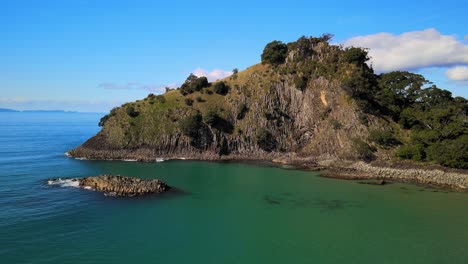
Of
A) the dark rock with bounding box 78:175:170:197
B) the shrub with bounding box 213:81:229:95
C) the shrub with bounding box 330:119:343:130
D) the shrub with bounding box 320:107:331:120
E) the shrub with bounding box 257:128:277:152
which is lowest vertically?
the dark rock with bounding box 78:175:170:197

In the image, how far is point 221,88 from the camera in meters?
115

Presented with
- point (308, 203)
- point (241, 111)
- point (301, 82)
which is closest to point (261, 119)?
point (241, 111)

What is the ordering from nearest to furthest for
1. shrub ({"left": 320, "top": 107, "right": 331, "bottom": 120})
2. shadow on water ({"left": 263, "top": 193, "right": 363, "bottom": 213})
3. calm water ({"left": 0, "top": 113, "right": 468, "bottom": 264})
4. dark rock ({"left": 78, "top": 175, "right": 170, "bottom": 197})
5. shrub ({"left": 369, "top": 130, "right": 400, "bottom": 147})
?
calm water ({"left": 0, "top": 113, "right": 468, "bottom": 264}), shadow on water ({"left": 263, "top": 193, "right": 363, "bottom": 213}), dark rock ({"left": 78, "top": 175, "right": 170, "bottom": 197}), shrub ({"left": 369, "top": 130, "right": 400, "bottom": 147}), shrub ({"left": 320, "top": 107, "right": 331, "bottom": 120})

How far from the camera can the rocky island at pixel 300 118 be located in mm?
88438

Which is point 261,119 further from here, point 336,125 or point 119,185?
point 119,185

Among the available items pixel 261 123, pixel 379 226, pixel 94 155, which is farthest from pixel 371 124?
pixel 94 155

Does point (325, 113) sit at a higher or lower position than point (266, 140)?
higher

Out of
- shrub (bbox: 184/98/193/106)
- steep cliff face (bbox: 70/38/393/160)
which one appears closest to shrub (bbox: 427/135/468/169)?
steep cliff face (bbox: 70/38/393/160)

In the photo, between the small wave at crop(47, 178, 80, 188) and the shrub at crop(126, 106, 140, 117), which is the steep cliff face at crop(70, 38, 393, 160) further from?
the small wave at crop(47, 178, 80, 188)

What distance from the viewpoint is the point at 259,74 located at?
118 metres

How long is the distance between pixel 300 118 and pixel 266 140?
14.5 meters

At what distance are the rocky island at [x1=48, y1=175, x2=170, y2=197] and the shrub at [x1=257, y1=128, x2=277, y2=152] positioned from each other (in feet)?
148

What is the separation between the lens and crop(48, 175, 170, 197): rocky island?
58.5m

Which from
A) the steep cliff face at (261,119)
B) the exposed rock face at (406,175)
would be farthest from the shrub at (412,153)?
the steep cliff face at (261,119)
